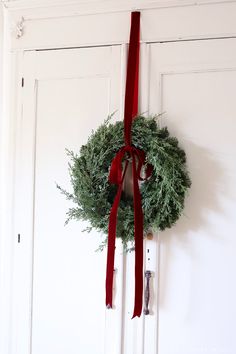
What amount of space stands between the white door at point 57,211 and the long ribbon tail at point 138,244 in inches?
5.7

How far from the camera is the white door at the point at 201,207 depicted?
4.14 feet

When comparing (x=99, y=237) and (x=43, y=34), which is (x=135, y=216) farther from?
(x=43, y=34)

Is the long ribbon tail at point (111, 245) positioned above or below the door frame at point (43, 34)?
below

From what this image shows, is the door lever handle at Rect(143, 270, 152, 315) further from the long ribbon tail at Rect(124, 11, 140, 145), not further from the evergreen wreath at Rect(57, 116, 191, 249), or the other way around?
the long ribbon tail at Rect(124, 11, 140, 145)

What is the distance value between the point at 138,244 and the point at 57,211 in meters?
0.44

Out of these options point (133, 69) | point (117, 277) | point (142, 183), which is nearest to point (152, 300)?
point (117, 277)

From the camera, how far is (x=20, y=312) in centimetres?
143

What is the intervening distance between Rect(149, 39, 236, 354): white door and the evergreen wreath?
0.10 metres

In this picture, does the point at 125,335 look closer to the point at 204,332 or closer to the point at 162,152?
the point at 204,332

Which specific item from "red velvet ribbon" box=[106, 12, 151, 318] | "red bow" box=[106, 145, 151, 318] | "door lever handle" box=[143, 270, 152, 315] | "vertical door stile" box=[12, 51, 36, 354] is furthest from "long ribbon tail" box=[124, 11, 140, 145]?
"door lever handle" box=[143, 270, 152, 315]

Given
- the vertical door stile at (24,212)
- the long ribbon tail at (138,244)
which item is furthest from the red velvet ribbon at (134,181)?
the vertical door stile at (24,212)

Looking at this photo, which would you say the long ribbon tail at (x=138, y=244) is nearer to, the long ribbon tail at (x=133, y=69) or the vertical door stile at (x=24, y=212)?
the long ribbon tail at (x=133, y=69)

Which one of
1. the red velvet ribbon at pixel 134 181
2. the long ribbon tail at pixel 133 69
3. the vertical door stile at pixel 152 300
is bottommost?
the vertical door stile at pixel 152 300

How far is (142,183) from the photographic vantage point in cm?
129
